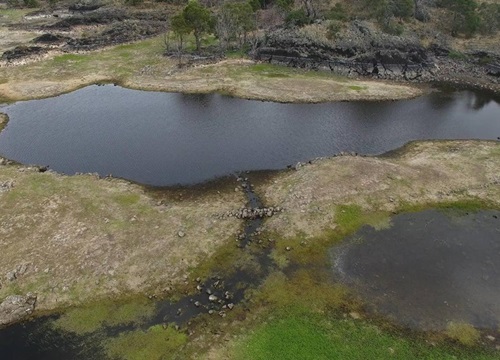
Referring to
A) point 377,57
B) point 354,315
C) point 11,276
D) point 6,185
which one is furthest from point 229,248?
point 377,57

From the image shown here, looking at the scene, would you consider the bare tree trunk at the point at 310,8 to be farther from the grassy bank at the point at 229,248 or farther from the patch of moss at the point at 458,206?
the patch of moss at the point at 458,206

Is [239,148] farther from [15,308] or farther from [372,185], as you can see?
[15,308]

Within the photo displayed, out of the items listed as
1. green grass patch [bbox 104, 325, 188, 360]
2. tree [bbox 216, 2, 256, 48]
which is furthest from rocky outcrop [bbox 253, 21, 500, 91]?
green grass patch [bbox 104, 325, 188, 360]

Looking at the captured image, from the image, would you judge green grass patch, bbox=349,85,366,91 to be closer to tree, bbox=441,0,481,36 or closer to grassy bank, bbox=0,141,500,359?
grassy bank, bbox=0,141,500,359

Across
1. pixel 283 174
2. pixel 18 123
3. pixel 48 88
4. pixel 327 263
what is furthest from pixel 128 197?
pixel 48 88

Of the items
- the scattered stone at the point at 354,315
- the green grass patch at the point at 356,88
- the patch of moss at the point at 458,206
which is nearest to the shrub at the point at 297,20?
the green grass patch at the point at 356,88
